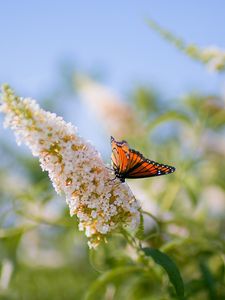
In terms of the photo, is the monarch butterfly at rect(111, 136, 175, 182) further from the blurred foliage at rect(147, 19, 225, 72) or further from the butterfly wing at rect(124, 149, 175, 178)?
the blurred foliage at rect(147, 19, 225, 72)

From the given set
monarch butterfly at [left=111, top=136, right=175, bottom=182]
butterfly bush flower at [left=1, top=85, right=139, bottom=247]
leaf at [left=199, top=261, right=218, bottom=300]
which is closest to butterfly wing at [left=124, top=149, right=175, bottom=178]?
monarch butterfly at [left=111, top=136, right=175, bottom=182]

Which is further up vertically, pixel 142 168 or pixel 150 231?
pixel 150 231

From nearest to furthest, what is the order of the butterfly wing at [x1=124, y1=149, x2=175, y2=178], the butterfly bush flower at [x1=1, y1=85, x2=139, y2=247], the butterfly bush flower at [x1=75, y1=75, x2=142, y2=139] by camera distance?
the butterfly bush flower at [x1=1, y1=85, x2=139, y2=247], the butterfly wing at [x1=124, y1=149, x2=175, y2=178], the butterfly bush flower at [x1=75, y1=75, x2=142, y2=139]

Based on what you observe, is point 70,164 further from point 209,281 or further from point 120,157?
point 209,281

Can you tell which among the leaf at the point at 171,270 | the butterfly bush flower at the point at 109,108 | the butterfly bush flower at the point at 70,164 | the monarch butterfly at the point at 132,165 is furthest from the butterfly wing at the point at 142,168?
the butterfly bush flower at the point at 109,108

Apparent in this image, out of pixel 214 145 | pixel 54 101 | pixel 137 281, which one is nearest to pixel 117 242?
pixel 137 281

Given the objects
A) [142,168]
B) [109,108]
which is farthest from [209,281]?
[109,108]

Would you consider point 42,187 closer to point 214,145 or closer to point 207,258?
point 207,258
